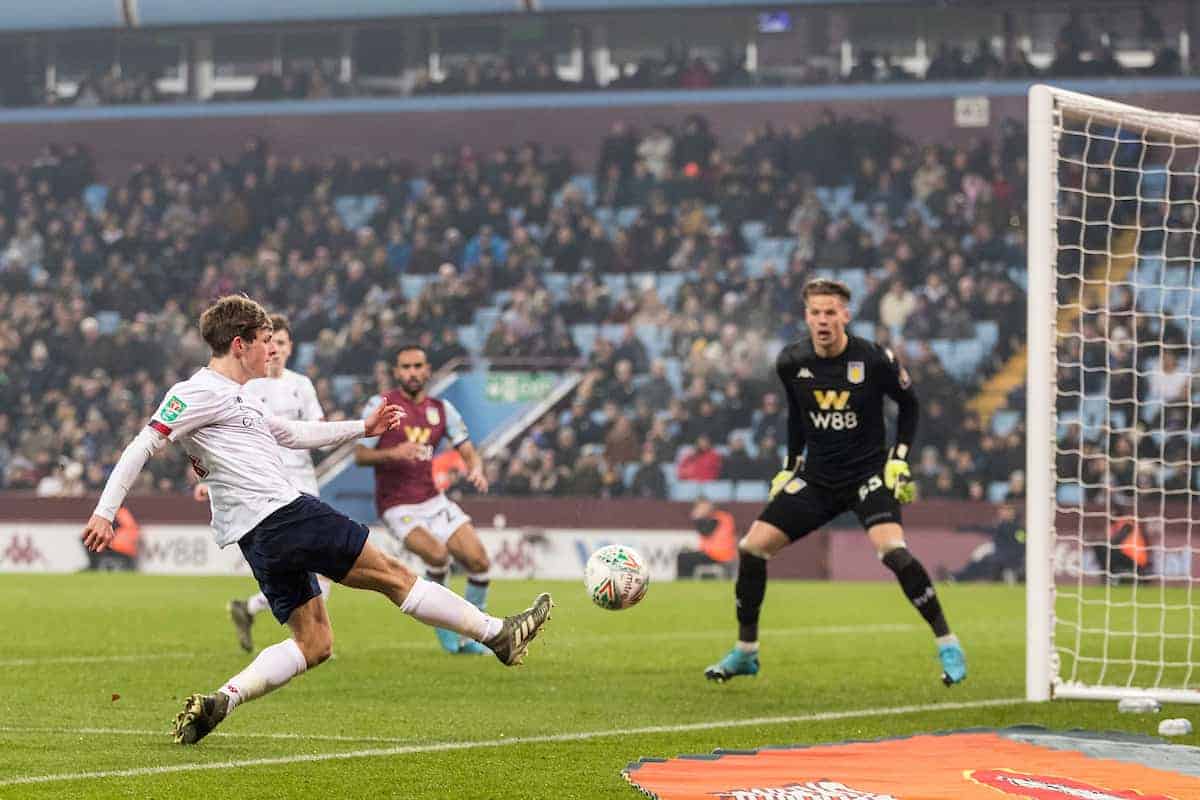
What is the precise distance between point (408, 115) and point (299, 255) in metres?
3.81

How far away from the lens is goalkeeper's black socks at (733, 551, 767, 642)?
1030cm

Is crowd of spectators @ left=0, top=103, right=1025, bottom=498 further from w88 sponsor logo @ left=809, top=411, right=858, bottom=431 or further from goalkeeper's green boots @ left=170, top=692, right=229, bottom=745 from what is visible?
goalkeeper's green boots @ left=170, top=692, right=229, bottom=745

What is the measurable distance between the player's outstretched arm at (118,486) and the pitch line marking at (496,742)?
880mm

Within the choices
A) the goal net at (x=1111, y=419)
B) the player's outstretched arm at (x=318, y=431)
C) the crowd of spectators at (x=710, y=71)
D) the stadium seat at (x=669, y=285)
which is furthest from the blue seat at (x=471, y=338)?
the player's outstretched arm at (x=318, y=431)

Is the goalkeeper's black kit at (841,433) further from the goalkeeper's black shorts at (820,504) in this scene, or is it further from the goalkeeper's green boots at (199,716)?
the goalkeeper's green boots at (199,716)

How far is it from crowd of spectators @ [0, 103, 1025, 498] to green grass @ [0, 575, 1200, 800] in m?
8.98

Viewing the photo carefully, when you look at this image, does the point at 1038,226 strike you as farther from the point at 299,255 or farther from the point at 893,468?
the point at 299,255

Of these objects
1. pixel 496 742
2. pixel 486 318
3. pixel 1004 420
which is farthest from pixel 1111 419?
pixel 496 742

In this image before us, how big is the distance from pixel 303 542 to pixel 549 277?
74.3ft

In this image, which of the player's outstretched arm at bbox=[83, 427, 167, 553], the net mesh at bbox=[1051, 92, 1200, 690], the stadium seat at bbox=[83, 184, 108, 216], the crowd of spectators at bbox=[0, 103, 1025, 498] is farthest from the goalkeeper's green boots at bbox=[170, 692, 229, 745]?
the stadium seat at bbox=[83, 184, 108, 216]

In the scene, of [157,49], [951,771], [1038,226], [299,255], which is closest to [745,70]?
[299,255]

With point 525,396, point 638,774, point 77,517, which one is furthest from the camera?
point 525,396

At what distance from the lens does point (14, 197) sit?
3288cm

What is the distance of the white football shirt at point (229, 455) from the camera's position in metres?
7.36
